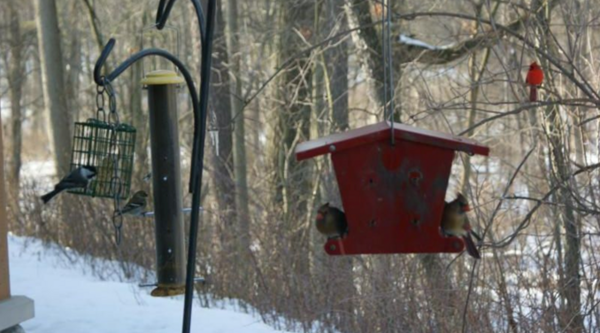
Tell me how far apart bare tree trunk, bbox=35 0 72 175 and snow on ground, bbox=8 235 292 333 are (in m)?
4.05

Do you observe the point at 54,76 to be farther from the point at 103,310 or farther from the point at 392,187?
the point at 392,187

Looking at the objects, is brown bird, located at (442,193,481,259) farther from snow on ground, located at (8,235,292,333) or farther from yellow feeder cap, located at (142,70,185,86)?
snow on ground, located at (8,235,292,333)

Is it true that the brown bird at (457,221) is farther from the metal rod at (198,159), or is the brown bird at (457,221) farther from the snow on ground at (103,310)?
the snow on ground at (103,310)

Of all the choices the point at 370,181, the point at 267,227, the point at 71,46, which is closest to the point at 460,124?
the point at 267,227

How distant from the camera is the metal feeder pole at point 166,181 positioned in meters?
4.62

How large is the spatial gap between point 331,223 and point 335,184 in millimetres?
6938

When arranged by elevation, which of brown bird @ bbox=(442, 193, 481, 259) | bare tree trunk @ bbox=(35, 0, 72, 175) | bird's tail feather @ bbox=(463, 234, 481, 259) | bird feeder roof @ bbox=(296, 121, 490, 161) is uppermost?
bare tree trunk @ bbox=(35, 0, 72, 175)

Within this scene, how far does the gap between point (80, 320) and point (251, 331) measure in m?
1.39

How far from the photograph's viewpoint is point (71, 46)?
1955 centimetres

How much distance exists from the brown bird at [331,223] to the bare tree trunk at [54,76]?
1010cm

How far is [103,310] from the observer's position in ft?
23.9

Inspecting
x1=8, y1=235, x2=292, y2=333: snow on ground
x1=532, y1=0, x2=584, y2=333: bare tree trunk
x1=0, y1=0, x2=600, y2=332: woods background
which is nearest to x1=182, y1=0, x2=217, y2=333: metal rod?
x1=0, y1=0, x2=600, y2=332: woods background

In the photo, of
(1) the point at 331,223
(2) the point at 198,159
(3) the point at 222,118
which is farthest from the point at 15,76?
(1) the point at 331,223

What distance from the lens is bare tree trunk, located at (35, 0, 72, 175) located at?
13070mm
